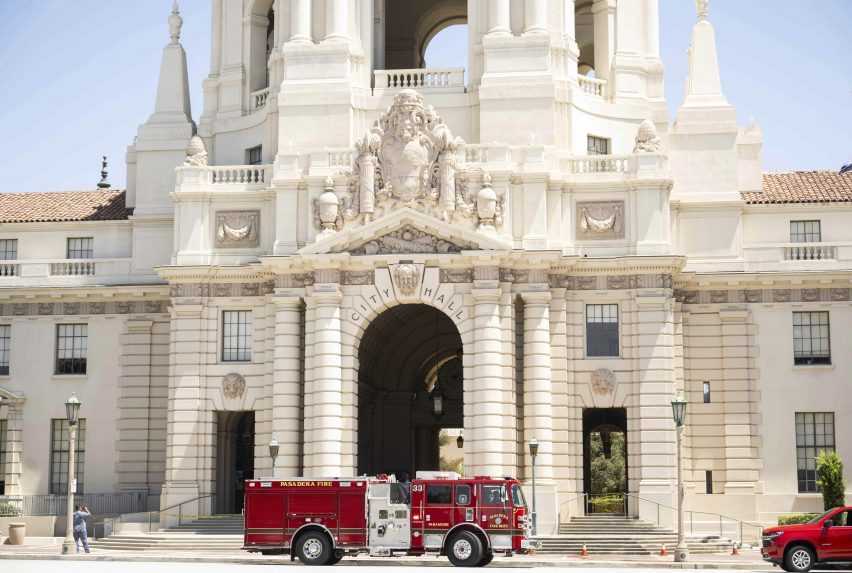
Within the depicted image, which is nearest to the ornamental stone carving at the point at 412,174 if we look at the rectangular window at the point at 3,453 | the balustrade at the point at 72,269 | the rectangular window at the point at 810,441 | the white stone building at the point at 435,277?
the white stone building at the point at 435,277

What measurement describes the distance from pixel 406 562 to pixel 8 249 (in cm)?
2987

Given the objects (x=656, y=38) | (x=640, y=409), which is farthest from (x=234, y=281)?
(x=656, y=38)

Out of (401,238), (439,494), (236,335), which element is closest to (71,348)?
(236,335)

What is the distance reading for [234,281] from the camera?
59438mm

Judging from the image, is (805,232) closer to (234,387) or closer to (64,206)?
(234,387)

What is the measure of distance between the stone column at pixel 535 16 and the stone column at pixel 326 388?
14531 mm

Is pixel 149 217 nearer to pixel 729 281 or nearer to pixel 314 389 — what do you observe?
pixel 314 389

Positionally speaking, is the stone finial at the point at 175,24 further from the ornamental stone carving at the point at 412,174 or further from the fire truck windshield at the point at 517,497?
the fire truck windshield at the point at 517,497

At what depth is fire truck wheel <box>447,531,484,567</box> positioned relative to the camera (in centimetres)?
4353

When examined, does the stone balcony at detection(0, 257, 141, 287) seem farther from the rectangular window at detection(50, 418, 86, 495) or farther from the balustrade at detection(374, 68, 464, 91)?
the balustrade at detection(374, 68, 464, 91)

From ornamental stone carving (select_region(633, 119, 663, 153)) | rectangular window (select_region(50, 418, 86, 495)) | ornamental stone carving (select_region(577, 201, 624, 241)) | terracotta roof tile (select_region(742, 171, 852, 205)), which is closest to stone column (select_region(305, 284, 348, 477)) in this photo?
ornamental stone carving (select_region(577, 201, 624, 241))

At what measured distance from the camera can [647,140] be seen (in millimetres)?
57875

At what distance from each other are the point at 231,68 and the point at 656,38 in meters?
20.0

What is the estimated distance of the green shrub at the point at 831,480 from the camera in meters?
55.0
